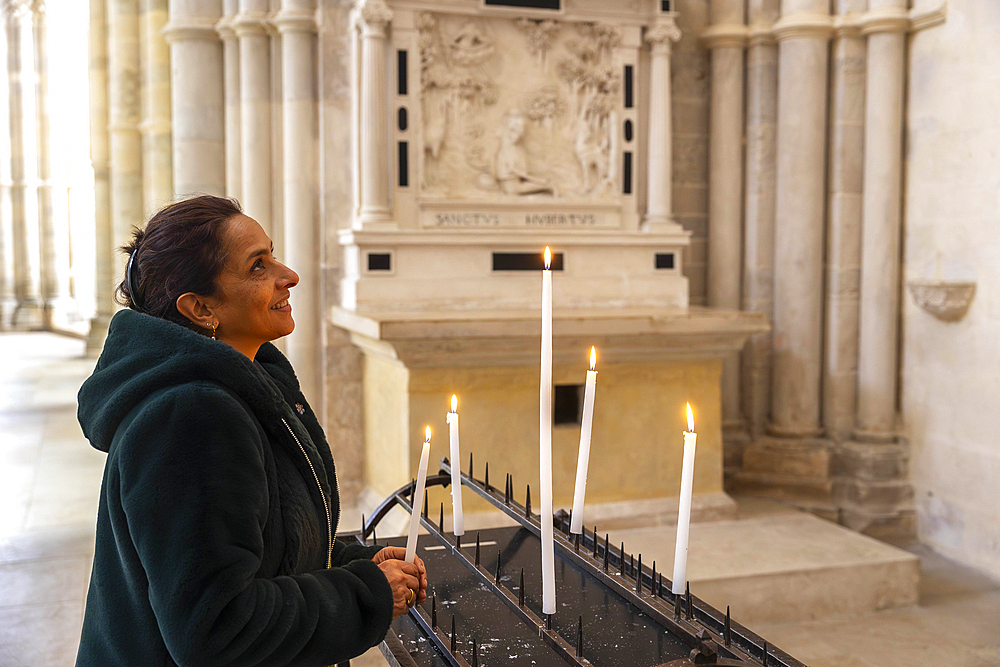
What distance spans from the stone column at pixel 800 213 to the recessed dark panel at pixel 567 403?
1.60 m

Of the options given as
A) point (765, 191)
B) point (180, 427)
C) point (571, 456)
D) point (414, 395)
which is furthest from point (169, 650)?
point (765, 191)

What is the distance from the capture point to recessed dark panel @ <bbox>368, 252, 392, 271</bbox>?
5082 mm

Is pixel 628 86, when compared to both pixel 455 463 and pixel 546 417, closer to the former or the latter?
pixel 455 463

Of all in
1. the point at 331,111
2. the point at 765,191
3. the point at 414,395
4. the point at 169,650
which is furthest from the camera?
the point at 765,191

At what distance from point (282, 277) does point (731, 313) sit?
3.86 metres

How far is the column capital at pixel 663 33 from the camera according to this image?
5.44m

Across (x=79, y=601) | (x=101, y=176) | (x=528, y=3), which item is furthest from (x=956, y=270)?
(x=101, y=176)

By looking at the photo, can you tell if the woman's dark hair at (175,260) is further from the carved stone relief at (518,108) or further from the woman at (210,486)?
the carved stone relief at (518,108)

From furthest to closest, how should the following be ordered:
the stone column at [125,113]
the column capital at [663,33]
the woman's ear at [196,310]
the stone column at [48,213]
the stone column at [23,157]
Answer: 1. the stone column at [48,213]
2. the stone column at [23,157]
3. the stone column at [125,113]
4. the column capital at [663,33]
5. the woman's ear at [196,310]

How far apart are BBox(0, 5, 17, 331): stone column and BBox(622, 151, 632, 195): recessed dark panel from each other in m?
11.7

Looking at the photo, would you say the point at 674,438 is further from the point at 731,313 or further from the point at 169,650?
the point at 169,650

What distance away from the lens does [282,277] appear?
1.50 meters

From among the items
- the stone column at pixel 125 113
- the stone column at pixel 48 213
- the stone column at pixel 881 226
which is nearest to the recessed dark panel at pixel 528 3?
the stone column at pixel 881 226

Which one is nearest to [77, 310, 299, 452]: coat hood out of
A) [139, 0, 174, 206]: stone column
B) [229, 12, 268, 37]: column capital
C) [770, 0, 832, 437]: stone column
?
[229, 12, 268, 37]: column capital
